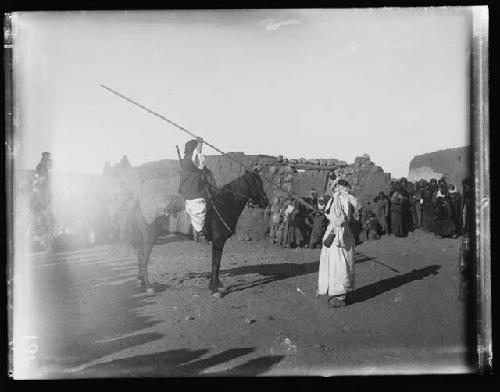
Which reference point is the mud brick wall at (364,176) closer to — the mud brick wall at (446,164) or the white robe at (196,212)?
the mud brick wall at (446,164)

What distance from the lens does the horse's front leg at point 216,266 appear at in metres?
5.71

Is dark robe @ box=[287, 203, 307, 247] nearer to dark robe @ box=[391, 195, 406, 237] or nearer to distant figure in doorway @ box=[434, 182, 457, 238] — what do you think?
dark robe @ box=[391, 195, 406, 237]

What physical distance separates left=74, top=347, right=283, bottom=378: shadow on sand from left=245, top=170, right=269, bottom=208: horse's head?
5.39 feet

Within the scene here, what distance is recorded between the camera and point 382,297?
18.9 ft

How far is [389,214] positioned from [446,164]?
860 millimetres

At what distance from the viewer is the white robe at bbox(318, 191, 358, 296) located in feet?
18.3

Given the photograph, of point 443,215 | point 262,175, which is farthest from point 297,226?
point 443,215

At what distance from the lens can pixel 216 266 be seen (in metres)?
5.72

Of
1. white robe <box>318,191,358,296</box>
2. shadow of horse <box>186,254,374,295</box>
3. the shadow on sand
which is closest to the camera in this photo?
the shadow on sand

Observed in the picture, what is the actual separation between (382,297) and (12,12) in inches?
203

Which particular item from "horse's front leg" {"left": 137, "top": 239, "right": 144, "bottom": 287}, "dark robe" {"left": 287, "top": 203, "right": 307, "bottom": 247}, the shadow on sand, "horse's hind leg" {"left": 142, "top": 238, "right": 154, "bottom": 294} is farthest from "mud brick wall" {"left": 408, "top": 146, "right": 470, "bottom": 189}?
"horse's front leg" {"left": 137, "top": 239, "right": 144, "bottom": 287}

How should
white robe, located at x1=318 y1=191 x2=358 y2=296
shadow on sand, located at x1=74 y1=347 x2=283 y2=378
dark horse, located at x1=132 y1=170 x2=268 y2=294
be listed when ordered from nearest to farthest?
shadow on sand, located at x1=74 y1=347 x2=283 y2=378 < white robe, located at x1=318 y1=191 x2=358 y2=296 < dark horse, located at x1=132 y1=170 x2=268 y2=294

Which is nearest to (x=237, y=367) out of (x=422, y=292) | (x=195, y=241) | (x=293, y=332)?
(x=293, y=332)

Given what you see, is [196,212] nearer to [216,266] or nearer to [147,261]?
[216,266]
